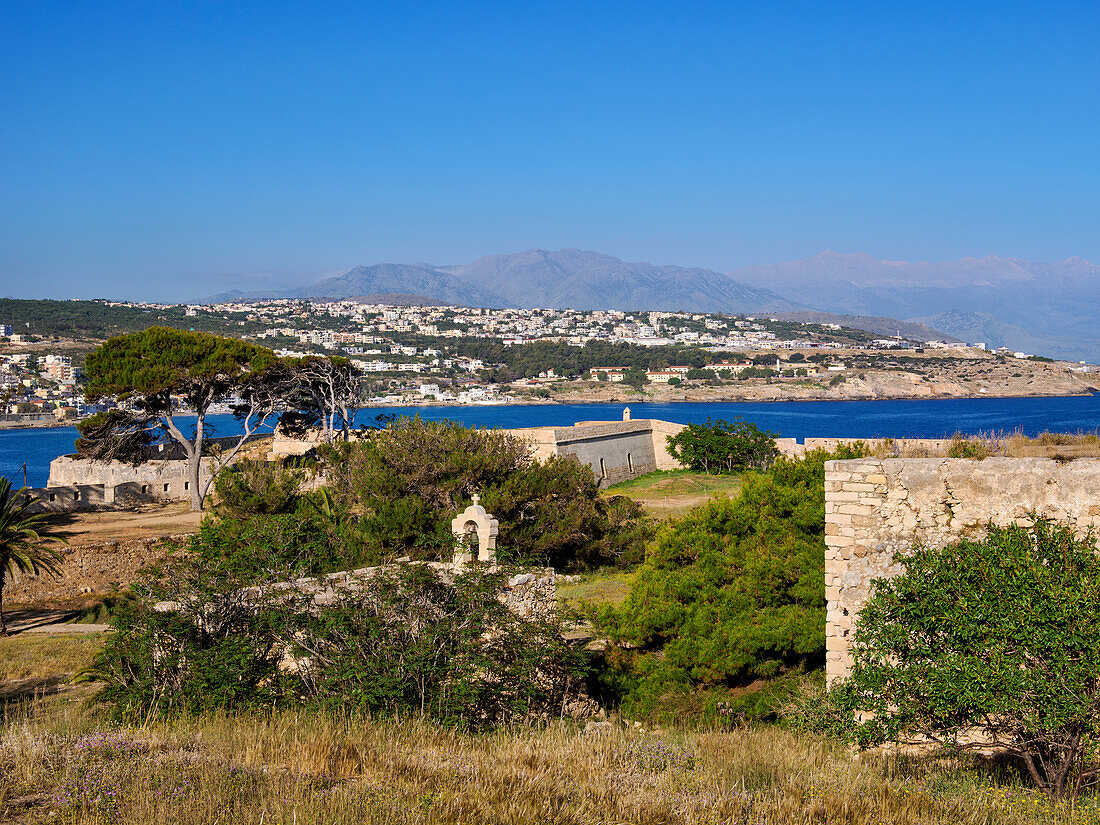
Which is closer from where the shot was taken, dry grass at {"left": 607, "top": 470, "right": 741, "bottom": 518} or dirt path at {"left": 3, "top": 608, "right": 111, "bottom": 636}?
dirt path at {"left": 3, "top": 608, "right": 111, "bottom": 636}

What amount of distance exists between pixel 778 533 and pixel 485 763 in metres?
6.82

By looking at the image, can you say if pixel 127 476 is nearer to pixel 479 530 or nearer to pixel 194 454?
pixel 194 454

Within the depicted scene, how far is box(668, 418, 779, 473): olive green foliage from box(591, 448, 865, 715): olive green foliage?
25.3 metres

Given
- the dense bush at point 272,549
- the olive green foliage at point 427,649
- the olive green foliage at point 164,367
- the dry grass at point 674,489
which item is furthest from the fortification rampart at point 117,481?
the olive green foliage at point 427,649

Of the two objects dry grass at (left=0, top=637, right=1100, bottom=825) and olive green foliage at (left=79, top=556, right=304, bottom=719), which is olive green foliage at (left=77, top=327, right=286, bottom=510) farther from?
dry grass at (left=0, top=637, right=1100, bottom=825)

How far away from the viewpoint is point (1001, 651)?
4.98m

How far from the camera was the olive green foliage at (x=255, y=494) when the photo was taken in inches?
814

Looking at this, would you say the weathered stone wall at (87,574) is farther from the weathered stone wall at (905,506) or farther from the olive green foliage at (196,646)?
the weathered stone wall at (905,506)

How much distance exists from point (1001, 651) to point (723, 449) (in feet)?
106

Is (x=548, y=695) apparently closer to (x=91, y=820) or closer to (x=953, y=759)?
(x=953, y=759)

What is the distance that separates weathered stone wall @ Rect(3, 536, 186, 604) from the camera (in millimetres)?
19250

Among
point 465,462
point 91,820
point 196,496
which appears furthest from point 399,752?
point 196,496

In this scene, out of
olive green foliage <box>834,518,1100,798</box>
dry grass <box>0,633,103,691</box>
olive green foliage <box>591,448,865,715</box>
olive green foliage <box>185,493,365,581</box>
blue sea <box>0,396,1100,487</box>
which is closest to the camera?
olive green foliage <box>834,518,1100,798</box>

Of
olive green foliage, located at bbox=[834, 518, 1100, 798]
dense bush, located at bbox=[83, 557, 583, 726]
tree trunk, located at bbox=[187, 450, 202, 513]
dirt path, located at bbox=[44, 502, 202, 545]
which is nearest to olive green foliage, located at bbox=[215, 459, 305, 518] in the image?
dirt path, located at bbox=[44, 502, 202, 545]
